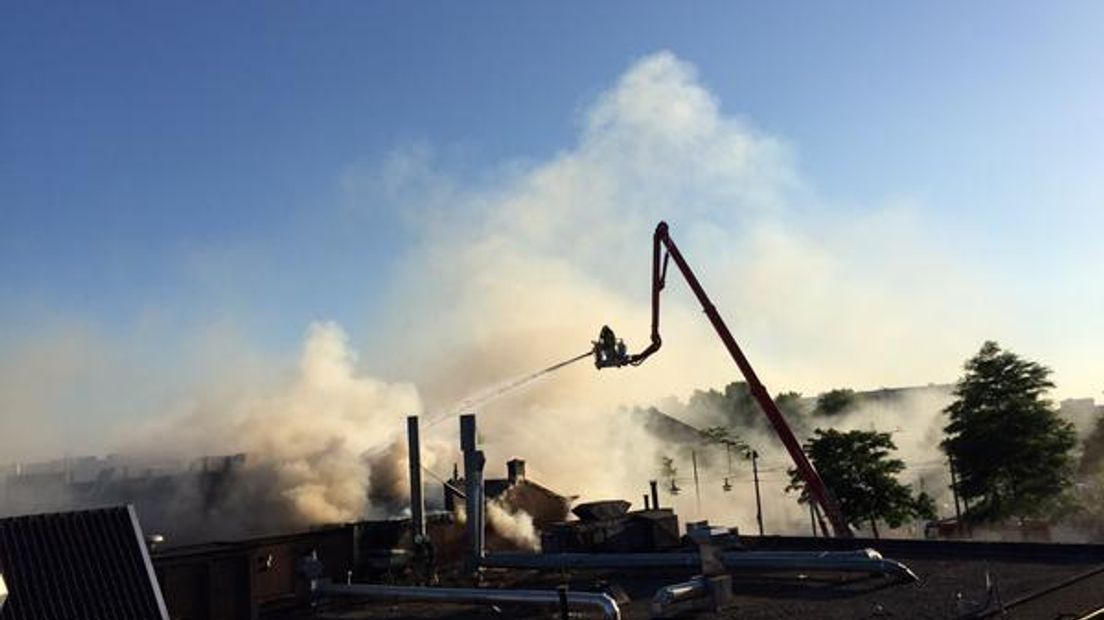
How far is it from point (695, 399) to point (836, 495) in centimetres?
9504

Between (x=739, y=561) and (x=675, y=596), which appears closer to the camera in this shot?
(x=675, y=596)

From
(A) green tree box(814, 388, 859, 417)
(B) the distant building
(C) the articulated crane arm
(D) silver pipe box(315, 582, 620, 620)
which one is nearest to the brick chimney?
(B) the distant building

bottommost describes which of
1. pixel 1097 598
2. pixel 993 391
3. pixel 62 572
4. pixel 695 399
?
pixel 1097 598

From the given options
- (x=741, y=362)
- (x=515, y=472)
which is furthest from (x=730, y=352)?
(x=515, y=472)

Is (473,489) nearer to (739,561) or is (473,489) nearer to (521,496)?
(739,561)

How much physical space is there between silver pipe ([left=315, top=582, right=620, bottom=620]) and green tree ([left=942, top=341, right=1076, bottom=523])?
35296 mm

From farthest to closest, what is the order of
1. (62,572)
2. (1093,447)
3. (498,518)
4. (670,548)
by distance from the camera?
(1093,447) → (498,518) → (670,548) → (62,572)

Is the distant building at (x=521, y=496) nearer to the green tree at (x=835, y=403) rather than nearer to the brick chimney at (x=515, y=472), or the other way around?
the brick chimney at (x=515, y=472)

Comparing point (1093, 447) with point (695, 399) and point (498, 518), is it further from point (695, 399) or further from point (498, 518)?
point (695, 399)

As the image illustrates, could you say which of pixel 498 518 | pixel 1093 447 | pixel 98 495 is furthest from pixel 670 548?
pixel 98 495

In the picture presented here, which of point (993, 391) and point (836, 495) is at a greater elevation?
point (993, 391)

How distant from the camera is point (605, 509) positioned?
112 ft

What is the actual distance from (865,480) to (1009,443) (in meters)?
8.25

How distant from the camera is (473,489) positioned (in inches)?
1256
